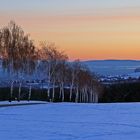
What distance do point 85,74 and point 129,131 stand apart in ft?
286

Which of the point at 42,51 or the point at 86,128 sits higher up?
the point at 42,51

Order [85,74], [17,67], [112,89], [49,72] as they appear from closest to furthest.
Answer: [17,67]
[49,72]
[85,74]
[112,89]

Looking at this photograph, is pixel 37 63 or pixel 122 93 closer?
pixel 37 63

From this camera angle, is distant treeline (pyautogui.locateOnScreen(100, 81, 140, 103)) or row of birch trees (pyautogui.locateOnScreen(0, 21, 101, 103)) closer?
row of birch trees (pyautogui.locateOnScreen(0, 21, 101, 103))

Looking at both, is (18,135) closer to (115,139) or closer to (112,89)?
(115,139)

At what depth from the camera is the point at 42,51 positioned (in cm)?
8338

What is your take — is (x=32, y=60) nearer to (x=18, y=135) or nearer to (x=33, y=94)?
(x=33, y=94)

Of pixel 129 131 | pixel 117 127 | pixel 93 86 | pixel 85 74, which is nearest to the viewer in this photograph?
pixel 129 131

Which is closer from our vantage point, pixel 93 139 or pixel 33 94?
pixel 93 139

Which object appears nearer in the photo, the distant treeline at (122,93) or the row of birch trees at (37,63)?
the row of birch trees at (37,63)

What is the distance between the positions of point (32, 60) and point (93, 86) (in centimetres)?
4732

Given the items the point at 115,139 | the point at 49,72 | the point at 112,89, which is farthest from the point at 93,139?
the point at 112,89

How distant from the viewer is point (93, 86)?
4707 inches

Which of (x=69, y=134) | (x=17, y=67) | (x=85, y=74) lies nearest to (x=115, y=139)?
(x=69, y=134)
